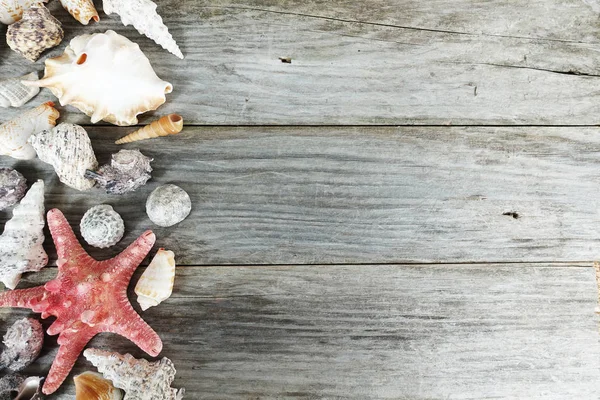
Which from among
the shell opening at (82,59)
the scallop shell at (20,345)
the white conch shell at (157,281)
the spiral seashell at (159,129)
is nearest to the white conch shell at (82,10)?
the shell opening at (82,59)

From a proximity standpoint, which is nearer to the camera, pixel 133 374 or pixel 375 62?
pixel 133 374

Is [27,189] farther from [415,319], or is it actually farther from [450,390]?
[450,390]

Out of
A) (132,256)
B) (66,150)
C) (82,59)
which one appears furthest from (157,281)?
(82,59)

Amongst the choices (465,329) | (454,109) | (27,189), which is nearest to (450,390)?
(465,329)

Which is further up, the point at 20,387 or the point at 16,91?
the point at 16,91

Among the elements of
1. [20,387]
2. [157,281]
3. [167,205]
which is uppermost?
[167,205]

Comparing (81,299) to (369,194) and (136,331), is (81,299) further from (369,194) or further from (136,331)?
(369,194)

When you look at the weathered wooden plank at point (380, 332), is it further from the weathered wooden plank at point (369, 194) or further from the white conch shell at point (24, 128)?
the white conch shell at point (24, 128)
